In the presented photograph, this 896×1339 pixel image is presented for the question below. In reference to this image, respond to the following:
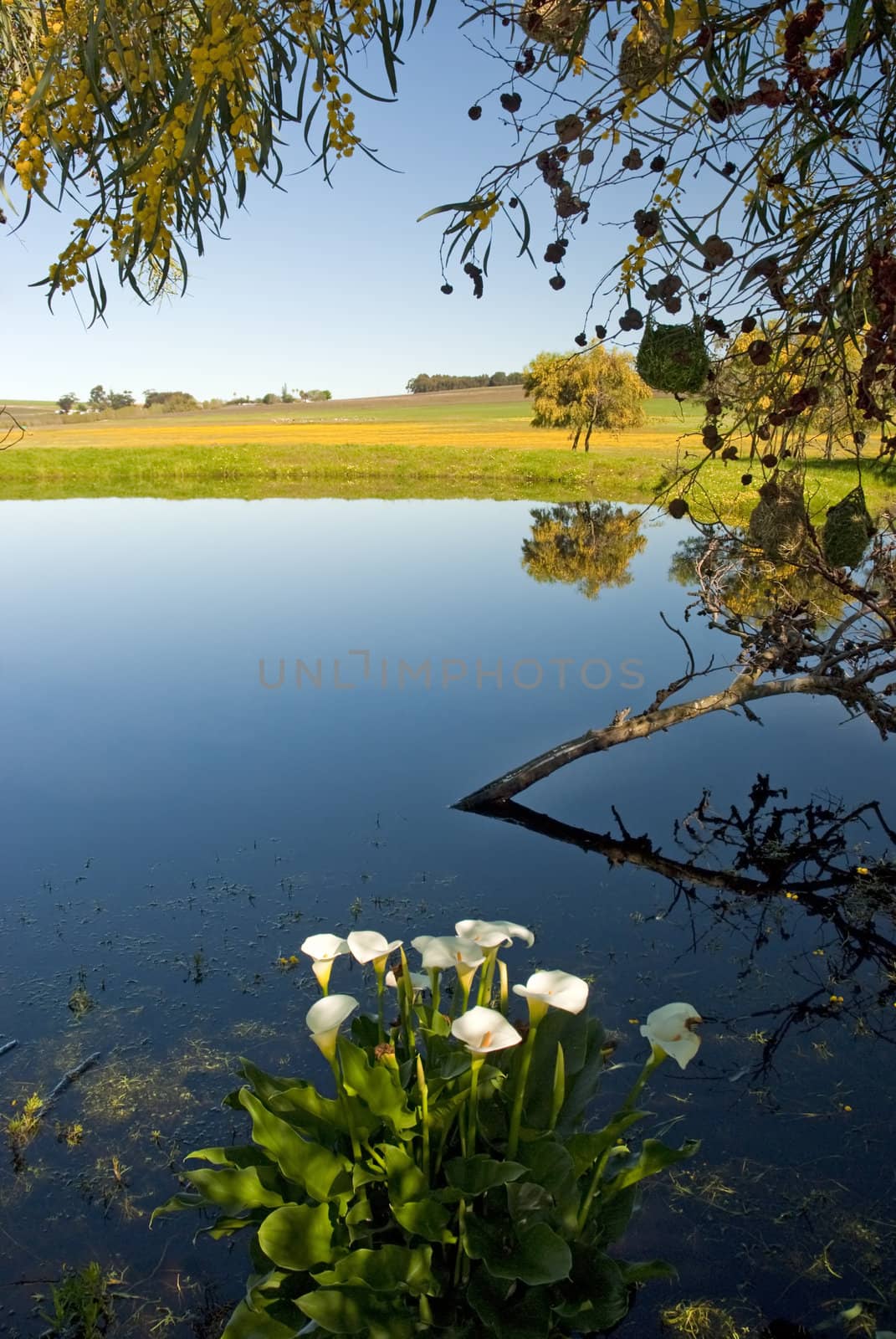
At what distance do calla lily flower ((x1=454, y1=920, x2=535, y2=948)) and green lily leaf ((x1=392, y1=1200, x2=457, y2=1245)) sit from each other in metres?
0.63

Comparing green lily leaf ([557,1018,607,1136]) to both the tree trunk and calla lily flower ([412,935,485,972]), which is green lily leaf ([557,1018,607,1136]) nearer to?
calla lily flower ([412,935,485,972])

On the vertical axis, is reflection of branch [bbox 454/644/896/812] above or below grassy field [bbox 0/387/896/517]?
below

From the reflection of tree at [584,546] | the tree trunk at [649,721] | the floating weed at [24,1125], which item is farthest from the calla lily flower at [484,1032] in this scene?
the reflection of tree at [584,546]

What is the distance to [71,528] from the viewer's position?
71.7 ft

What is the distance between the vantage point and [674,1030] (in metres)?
2.37

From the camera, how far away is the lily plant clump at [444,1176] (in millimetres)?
2406

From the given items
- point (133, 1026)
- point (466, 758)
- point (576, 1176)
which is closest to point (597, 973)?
point (133, 1026)

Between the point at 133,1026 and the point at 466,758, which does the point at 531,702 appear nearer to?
the point at 466,758

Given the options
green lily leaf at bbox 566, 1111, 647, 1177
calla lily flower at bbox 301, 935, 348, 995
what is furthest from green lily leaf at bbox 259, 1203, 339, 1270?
green lily leaf at bbox 566, 1111, 647, 1177

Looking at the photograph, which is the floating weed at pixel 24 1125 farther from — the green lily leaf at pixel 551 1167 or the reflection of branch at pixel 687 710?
the reflection of branch at pixel 687 710

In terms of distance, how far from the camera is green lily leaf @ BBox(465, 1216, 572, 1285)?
235 centimetres

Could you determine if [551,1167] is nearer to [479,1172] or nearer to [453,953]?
[479,1172]

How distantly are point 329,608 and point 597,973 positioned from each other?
32.2 ft

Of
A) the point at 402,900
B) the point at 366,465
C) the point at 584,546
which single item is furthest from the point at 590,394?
the point at 402,900
